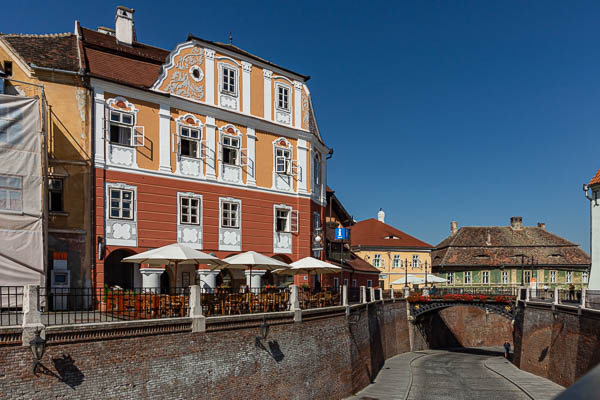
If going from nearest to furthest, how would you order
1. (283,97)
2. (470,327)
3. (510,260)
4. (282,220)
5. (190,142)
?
(190,142) < (282,220) < (283,97) < (470,327) < (510,260)

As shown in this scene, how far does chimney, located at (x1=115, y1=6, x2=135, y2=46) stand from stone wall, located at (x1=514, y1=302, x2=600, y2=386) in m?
25.5

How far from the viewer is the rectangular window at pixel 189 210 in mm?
26172

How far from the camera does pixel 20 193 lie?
19.2m

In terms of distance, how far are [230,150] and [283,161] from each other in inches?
125

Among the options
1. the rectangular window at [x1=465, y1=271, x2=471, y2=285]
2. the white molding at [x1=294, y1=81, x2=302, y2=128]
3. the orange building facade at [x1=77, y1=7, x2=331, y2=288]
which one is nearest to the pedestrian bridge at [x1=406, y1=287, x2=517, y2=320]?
the rectangular window at [x1=465, y1=271, x2=471, y2=285]

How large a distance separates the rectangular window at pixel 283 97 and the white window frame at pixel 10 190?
575 inches

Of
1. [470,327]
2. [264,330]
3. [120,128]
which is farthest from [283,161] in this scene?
[470,327]

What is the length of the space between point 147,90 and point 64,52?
3.66m

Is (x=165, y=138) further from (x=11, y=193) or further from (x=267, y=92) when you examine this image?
(x=11, y=193)

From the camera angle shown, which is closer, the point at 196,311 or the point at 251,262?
the point at 196,311

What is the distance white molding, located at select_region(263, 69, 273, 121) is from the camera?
29.9 metres

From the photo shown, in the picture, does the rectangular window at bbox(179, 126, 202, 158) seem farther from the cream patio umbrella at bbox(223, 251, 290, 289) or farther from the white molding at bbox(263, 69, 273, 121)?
the cream patio umbrella at bbox(223, 251, 290, 289)

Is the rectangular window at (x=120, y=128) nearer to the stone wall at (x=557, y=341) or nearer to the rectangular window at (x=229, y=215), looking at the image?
the rectangular window at (x=229, y=215)

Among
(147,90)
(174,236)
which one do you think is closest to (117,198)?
(174,236)
